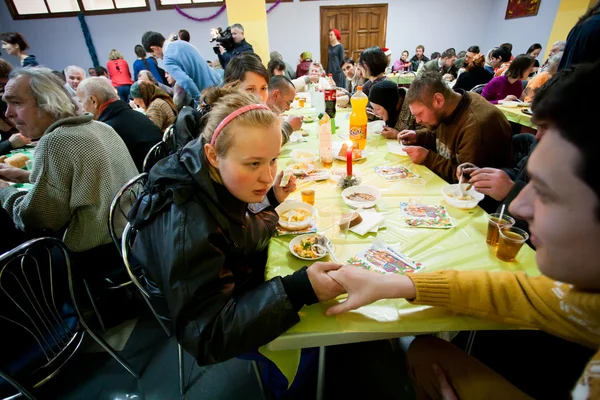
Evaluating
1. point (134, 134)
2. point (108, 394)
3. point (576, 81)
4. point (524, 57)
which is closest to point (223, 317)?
point (576, 81)

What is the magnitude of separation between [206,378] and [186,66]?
4.12 meters

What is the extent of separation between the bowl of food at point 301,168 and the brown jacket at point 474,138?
88 cm

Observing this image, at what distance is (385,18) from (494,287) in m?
11.6

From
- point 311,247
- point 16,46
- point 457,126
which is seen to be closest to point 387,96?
point 457,126

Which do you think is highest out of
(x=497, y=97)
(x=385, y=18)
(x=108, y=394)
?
(x=385, y=18)

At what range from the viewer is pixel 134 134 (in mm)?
2457

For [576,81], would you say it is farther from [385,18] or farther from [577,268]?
[385,18]

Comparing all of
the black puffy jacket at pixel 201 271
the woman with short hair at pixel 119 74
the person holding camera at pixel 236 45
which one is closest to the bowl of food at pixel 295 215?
the black puffy jacket at pixel 201 271

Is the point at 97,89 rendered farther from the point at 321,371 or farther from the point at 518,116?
the point at 518,116

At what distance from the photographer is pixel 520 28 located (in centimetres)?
952

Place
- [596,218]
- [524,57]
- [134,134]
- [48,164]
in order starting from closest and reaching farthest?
1. [596,218]
2. [48,164]
3. [134,134]
4. [524,57]

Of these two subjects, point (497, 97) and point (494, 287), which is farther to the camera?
point (497, 97)

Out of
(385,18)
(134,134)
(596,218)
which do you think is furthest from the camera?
(385,18)

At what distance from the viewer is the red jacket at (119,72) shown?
22.2 ft
